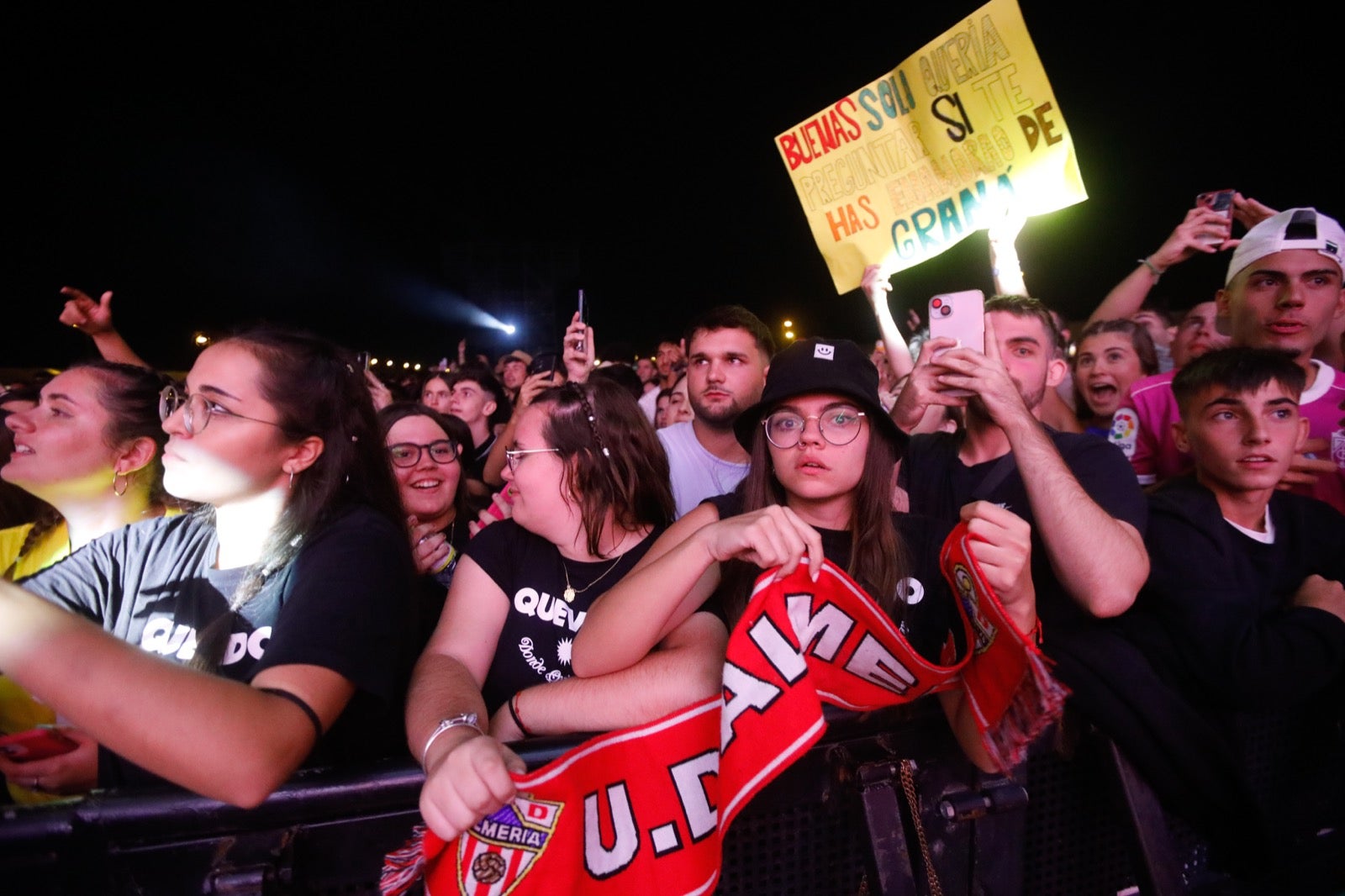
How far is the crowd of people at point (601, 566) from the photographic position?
56.4 inches

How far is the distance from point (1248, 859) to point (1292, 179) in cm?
1539

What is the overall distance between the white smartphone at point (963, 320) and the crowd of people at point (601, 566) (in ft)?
0.41

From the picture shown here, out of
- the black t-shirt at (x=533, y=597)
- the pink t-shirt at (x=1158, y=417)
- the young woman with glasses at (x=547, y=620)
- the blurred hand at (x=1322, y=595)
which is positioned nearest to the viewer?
the young woman with glasses at (x=547, y=620)

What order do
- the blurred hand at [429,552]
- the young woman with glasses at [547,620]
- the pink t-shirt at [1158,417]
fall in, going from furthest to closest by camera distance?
the pink t-shirt at [1158,417]
the blurred hand at [429,552]
the young woman with glasses at [547,620]

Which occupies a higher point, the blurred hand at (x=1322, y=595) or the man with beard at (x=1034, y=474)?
the man with beard at (x=1034, y=474)

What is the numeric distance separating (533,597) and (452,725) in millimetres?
721

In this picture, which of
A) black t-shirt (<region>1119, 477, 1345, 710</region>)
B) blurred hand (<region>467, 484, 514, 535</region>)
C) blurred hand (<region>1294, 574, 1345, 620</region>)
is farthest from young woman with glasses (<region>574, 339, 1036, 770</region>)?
blurred hand (<region>467, 484, 514, 535</region>)

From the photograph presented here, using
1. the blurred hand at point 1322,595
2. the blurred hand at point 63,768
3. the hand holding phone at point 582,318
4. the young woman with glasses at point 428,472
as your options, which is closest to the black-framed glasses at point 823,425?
the blurred hand at point 1322,595

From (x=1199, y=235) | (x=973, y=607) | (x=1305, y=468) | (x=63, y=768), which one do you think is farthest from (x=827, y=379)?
(x=1199, y=235)

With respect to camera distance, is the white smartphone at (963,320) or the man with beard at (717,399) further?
→ the man with beard at (717,399)

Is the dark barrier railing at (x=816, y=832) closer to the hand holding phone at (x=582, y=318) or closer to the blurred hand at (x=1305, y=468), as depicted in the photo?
the blurred hand at (x=1305, y=468)

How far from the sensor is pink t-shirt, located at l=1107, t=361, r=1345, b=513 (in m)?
3.04

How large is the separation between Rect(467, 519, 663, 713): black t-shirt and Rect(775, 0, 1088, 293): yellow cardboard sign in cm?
323

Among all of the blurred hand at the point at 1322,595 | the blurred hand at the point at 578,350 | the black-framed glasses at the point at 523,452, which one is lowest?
the blurred hand at the point at 1322,595
